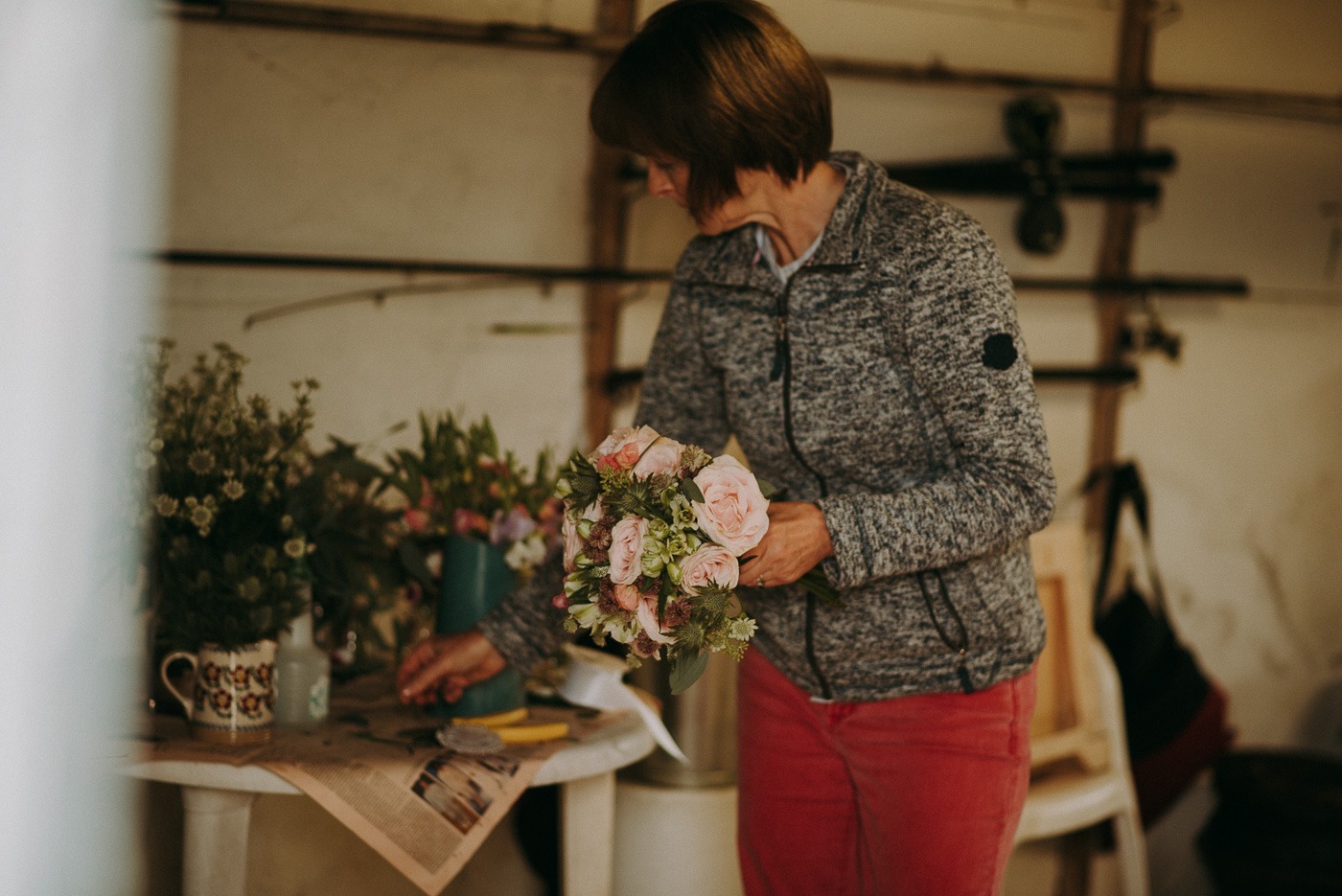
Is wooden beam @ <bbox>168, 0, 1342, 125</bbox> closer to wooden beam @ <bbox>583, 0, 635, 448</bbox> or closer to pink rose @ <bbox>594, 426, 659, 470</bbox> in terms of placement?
wooden beam @ <bbox>583, 0, 635, 448</bbox>

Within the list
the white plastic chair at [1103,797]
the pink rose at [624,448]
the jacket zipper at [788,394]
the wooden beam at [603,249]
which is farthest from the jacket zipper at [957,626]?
the wooden beam at [603,249]

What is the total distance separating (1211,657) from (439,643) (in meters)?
2.25

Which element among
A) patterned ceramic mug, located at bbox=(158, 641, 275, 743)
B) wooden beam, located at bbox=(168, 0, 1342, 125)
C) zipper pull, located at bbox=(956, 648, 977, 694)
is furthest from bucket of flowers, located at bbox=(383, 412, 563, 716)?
wooden beam, located at bbox=(168, 0, 1342, 125)

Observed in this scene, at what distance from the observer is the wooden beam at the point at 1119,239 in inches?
118

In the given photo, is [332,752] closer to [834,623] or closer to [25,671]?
[25,671]

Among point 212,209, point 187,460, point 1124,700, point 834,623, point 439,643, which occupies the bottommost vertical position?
point 1124,700

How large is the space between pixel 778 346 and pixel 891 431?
164mm

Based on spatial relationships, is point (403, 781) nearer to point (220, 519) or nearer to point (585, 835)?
point (585, 835)

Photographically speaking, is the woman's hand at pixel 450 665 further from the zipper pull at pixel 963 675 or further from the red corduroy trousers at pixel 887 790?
the zipper pull at pixel 963 675

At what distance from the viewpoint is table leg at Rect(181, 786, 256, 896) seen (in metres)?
1.57

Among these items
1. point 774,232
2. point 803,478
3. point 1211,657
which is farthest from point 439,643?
point 1211,657

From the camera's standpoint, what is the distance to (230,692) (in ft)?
5.36

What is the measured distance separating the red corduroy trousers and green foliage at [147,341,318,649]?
2.10ft

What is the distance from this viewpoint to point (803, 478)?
1497 millimetres
